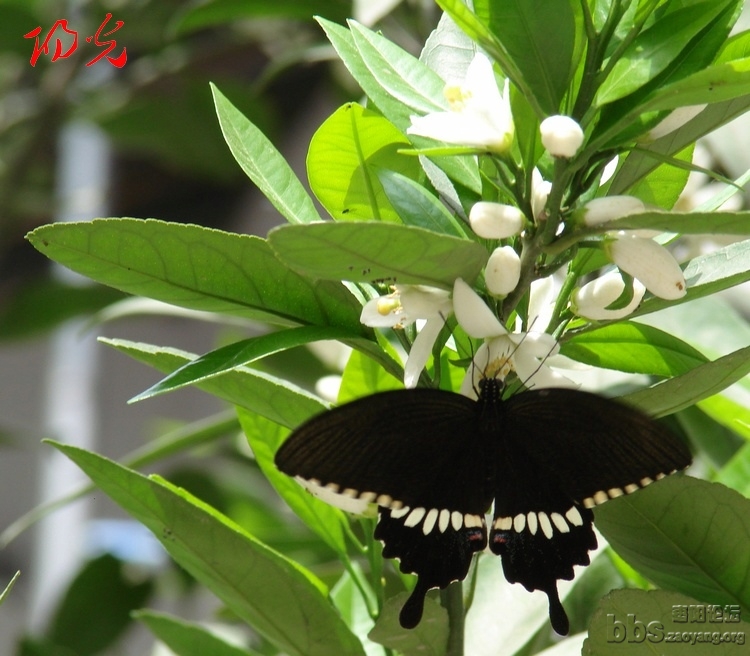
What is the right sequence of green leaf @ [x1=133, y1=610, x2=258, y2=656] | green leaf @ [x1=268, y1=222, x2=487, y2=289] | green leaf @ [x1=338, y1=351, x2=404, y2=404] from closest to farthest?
green leaf @ [x1=268, y1=222, x2=487, y2=289]
green leaf @ [x1=338, y1=351, x2=404, y2=404]
green leaf @ [x1=133, y1=610, x2=258, y2=656]

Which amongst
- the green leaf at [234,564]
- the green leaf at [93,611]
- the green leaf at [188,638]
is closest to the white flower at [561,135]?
the green leaf at [234,564]

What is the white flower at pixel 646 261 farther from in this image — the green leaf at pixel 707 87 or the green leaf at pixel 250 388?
the green leaf at pixel 250 388

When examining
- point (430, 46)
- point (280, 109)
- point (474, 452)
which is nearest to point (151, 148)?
point (280, 109)

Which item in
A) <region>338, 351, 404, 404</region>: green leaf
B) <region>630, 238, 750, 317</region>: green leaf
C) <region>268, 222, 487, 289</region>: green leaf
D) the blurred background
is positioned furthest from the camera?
the blurred background

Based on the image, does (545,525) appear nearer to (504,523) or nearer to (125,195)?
(504,523)

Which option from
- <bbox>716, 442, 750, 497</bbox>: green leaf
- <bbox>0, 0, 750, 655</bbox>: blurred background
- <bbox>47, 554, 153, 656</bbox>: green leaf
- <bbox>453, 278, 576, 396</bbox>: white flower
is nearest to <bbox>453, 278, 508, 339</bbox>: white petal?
<bbox>453, 278, 576, 396</bbox>: white flower

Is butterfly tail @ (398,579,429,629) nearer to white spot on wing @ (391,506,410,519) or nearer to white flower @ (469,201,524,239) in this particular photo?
white spot on wing @ (391,506,410,519)
